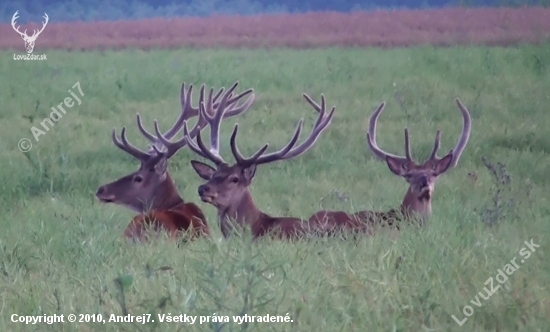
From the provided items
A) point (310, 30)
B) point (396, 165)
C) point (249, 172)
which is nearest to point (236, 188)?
point (249, 172)

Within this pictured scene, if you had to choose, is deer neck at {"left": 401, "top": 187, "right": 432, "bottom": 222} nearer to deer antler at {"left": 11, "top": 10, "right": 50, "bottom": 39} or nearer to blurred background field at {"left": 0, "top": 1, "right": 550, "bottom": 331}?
blurred background field at {"left": 0, "top": 1, "right": 550, "bottom": 331}

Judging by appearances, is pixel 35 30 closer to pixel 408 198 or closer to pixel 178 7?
pixel 178 7

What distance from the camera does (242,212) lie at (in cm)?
544

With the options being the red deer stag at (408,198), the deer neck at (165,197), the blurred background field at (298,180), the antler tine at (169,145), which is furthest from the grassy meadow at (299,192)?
the antler tine at (169,145)

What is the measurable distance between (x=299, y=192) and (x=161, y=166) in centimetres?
95

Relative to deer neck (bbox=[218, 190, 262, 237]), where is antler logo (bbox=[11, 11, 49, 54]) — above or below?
above

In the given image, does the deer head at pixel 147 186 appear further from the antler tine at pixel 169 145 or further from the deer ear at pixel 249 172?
the deer ear at pixel 249 172

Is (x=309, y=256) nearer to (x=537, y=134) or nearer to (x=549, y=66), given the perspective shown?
(x=537, y=134)

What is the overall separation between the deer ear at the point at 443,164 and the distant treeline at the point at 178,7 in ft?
9.30

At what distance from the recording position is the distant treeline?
8070 millimetres

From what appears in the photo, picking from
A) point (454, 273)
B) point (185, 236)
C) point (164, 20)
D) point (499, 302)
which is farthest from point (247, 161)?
point (164, 20)

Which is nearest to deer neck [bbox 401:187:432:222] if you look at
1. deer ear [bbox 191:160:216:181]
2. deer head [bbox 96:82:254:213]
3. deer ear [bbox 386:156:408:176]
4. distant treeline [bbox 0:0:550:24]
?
deer ear [bbox 386:156:408:176]

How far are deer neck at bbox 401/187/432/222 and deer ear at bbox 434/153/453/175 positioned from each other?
22 cm

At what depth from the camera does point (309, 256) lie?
4.11 metres
